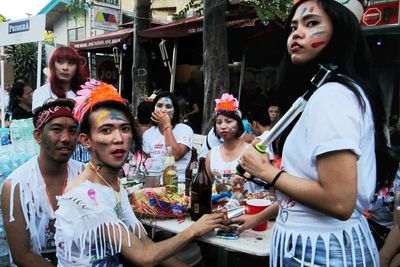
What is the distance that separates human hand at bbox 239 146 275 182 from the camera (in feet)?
4.55

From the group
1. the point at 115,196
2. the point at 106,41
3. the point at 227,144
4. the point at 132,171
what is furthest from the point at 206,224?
Answer: the point at 106,41

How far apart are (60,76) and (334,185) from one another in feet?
10.4

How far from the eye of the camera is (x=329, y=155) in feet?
3.92

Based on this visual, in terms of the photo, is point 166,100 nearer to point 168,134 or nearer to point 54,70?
point 168,134

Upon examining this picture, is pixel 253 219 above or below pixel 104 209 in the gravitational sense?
below

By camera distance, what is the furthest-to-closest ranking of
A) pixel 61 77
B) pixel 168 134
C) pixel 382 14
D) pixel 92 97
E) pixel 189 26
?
1. pixel 189 26
2. pixel 382 14
3. pixel 168 134
4. pixel 61 77
5. pixel 92 97

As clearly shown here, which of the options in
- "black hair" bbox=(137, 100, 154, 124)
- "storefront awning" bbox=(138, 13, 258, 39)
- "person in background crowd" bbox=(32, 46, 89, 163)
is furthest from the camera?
"storefront awning" bbox=(138, 13, 258, 39)

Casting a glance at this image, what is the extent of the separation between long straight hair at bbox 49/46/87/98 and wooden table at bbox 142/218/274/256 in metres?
1.98

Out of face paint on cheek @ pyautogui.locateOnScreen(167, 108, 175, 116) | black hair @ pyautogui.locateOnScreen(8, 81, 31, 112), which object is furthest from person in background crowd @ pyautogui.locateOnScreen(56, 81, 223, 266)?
black hair @ pyautogui.locateOnScreen(8, 81, 31, 112)

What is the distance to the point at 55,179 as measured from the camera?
92.6 inches

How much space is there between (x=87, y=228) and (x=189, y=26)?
6.72 metres

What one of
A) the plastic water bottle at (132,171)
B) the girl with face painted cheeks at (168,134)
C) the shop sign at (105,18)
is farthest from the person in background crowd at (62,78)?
the shop sign at (105,18)

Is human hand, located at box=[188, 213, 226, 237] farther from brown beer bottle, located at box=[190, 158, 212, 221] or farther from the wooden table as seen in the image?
brown beer bottle, located at box=[190, 158, 212, 221]

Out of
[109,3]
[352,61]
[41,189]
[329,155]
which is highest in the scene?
[109,3]
